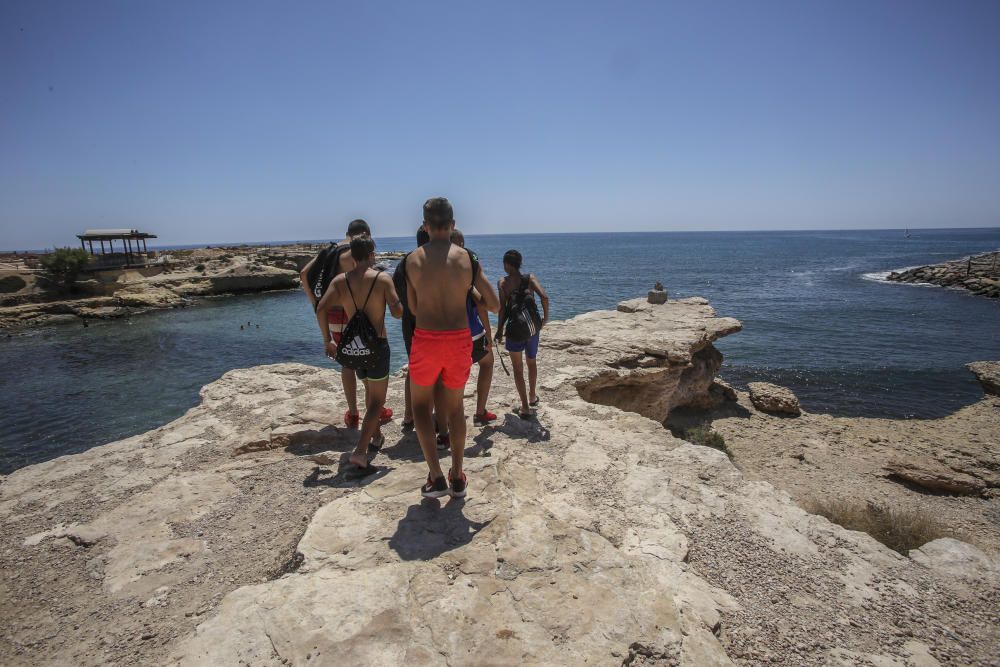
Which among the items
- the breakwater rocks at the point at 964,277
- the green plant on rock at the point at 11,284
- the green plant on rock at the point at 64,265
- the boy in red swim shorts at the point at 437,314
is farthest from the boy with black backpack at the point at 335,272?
the breakwater rocks at the point at 964,277

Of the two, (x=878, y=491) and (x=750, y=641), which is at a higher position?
(x=750, y=641)

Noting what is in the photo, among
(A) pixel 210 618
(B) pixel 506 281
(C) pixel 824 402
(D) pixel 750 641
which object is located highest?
(B) pixel 506 281

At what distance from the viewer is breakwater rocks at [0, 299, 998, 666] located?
2400mm

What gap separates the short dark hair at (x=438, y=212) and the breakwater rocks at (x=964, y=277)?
43286 mm

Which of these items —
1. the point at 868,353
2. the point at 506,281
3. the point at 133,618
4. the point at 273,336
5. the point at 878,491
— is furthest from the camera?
the point at 273,336

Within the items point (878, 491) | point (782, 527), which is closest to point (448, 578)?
point (782, 527)

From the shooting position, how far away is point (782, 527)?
354cm

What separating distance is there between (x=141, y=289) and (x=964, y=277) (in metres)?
63.7

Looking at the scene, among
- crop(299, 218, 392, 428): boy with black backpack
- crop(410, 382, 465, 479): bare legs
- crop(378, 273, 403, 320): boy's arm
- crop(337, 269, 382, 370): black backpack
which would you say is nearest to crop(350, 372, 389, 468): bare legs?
crop(337, 269, 382, 370): black backpack

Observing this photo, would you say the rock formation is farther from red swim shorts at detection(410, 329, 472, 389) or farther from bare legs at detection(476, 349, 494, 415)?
red swim shorts at detection(410, 329, 472, 389)

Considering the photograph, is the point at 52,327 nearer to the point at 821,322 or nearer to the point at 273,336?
the point at 273,336

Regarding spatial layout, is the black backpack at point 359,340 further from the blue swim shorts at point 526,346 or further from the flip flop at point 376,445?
the blue swim shorts at point 526,346

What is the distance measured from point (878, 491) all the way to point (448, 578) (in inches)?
343

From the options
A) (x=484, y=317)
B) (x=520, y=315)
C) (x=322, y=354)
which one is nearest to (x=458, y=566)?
(x=484, y=317)
